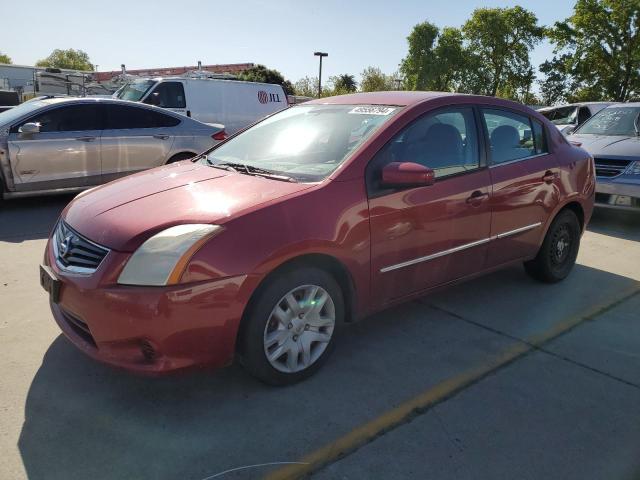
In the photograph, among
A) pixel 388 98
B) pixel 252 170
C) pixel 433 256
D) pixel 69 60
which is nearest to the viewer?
pixel 252 170

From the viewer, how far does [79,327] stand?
9.00 ft

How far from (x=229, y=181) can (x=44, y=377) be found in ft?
5.06

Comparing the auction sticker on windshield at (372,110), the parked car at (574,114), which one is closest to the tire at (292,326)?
the auction sticker on windshield at (372,110)

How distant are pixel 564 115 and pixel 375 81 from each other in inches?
1873

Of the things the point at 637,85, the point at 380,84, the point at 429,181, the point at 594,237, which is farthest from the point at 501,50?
the point at 429,181

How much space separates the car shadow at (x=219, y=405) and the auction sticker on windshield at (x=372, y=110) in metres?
1.52

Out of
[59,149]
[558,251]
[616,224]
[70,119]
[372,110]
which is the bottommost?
[616,224]

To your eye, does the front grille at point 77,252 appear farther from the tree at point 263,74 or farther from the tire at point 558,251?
the tree at point 263,74

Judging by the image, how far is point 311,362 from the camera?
2990 mm

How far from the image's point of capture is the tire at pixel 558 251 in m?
4.62

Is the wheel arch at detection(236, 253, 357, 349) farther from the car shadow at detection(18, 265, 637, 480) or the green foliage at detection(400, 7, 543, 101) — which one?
the green foliage at detection(400, 7, 543, 101)

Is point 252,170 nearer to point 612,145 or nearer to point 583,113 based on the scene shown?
point 612,145

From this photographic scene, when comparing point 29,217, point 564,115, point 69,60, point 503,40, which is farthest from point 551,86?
point 69,60

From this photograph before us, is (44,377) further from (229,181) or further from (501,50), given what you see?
(501,50)
